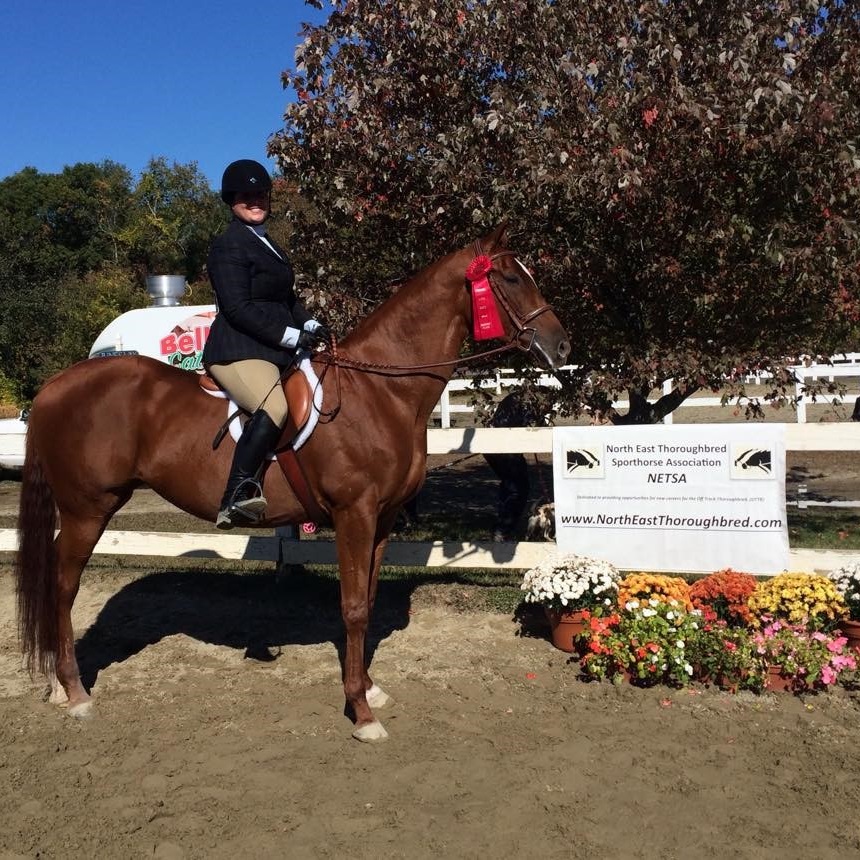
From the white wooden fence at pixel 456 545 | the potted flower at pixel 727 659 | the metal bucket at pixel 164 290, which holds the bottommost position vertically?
the potted flower at pixel 727 659

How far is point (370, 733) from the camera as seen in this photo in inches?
183

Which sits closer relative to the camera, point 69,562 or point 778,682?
point 778,682

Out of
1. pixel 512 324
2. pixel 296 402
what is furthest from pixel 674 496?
pixel 296 402

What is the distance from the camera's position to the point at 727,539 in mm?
6109

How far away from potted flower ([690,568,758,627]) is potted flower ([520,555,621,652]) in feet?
1.90

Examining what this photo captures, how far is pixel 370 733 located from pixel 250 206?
318cm

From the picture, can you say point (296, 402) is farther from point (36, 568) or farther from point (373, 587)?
point (36, 568)

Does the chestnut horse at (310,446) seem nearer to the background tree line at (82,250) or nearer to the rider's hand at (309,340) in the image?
the rider's hand at (309,340)

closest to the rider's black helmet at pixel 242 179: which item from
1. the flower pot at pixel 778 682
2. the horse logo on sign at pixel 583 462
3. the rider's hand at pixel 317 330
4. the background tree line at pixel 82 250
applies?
the rider's hand at pixel 317 330

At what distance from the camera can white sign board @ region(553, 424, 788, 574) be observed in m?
6.02

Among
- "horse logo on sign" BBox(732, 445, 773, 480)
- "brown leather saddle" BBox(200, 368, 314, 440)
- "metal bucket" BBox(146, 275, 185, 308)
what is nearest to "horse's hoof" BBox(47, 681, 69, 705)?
"brown leather saddle" BBox(200, 368, 314, 440)

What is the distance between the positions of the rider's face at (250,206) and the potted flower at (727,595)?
382 centimetres

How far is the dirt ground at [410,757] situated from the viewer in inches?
142

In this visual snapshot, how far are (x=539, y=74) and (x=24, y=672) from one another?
18.6 ft
